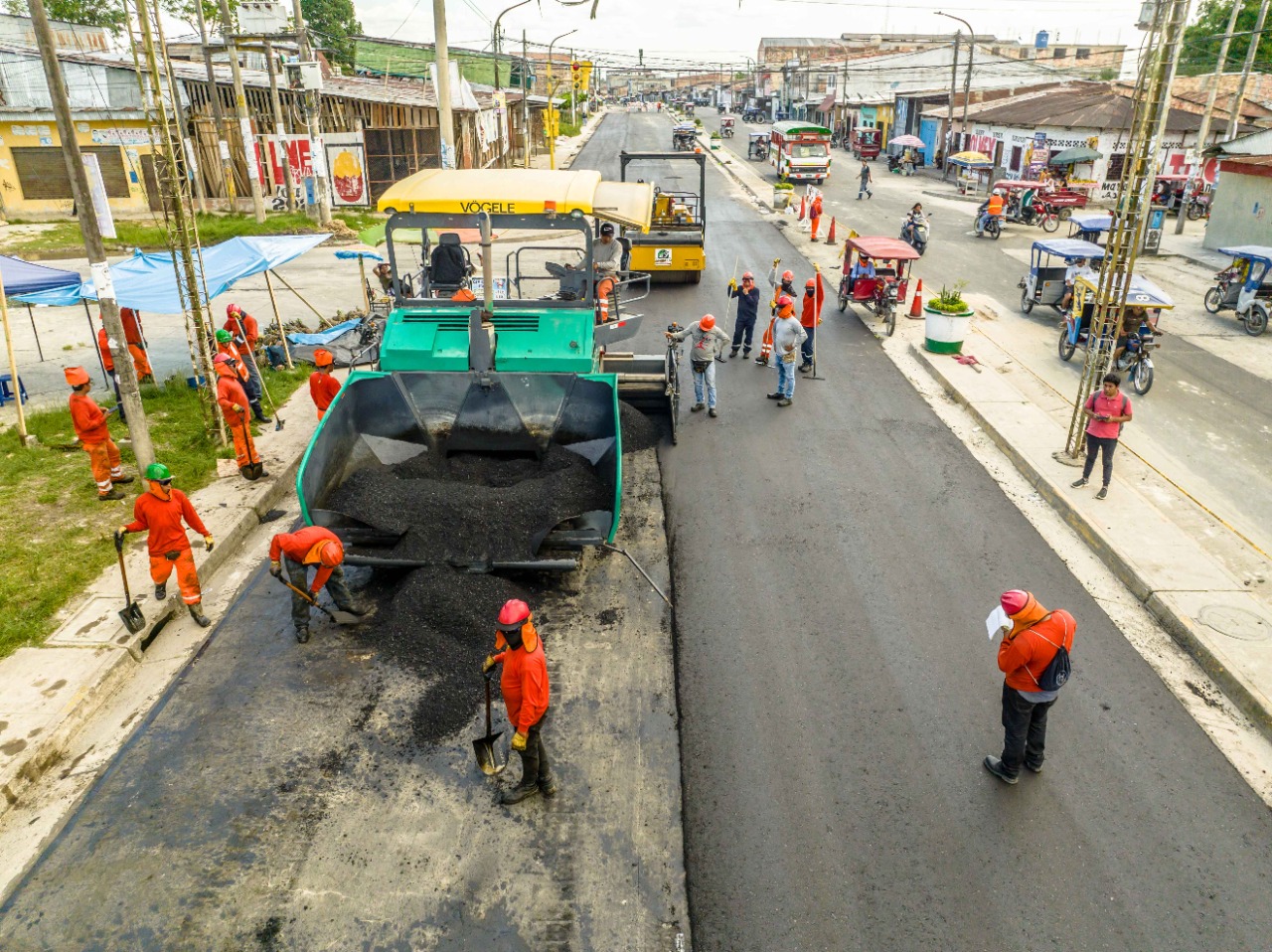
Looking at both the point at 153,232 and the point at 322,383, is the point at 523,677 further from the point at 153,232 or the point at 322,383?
the point at 153,232

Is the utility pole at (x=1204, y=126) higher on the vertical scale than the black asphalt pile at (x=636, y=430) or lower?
higher

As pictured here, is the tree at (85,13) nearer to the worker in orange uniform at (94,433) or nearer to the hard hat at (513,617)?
the worker in orange uniform at (94,433)

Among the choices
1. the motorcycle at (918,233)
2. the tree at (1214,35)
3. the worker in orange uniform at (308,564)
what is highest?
the tree at (1214,35)

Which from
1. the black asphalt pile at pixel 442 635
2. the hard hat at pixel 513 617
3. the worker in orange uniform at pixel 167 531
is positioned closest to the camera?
the hard hat at pixel 513 617

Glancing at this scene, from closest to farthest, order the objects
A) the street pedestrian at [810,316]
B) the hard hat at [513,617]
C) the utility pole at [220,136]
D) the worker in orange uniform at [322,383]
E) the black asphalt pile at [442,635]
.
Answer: the hard hat at [513,617]
the black asphalt pile at [442,635]
the worker in orange uniform at [322,383]
the street pedestrian at [810,316]
the utility pole at [220,136]

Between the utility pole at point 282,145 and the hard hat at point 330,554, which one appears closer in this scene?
the hard hat at point 330,554

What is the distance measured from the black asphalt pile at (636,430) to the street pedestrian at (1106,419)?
5.26 metres

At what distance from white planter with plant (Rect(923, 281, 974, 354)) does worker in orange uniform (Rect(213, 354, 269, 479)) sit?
1145cm

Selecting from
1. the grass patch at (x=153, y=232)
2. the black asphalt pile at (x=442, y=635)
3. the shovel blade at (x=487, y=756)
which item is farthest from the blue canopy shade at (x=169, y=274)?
the grass patch at (x=153, y=232)

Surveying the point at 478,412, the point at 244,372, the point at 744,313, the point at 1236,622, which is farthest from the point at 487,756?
the point at 744,313

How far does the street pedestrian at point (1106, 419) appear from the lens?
939cm

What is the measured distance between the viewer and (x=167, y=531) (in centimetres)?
731

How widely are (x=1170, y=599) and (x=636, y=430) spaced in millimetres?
6249

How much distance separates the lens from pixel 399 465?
8578 millimetres
